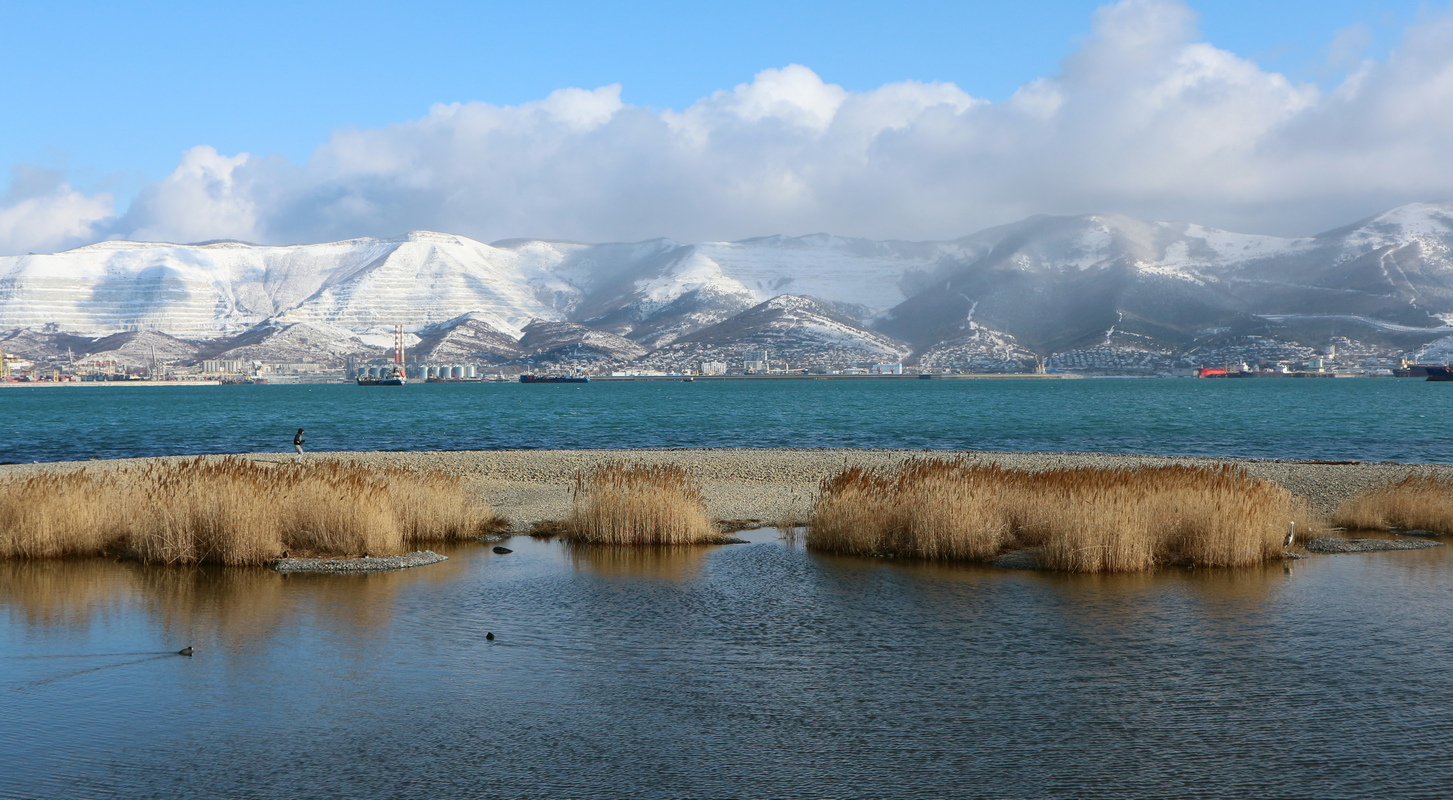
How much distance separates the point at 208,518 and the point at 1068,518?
18.2m

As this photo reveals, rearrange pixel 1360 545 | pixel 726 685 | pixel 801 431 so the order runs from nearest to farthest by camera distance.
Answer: pixel 726 685 < pixel 1360 545 < pixel 801 431

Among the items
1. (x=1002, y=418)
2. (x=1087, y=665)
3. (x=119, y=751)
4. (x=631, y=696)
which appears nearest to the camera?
(x=119, y=751)

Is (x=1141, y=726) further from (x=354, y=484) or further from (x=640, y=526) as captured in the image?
(x=354, y=484)

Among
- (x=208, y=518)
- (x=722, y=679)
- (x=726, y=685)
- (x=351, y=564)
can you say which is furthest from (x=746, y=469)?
(x=726, y=685)

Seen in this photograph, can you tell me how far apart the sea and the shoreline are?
825 cm

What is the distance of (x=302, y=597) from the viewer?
64.1ft

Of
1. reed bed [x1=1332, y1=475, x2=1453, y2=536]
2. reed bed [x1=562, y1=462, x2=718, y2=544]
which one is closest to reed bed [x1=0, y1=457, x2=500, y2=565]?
reed bed [x1=562, y1=462, x2=718, y2=544]

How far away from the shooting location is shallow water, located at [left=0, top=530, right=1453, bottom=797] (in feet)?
35.0

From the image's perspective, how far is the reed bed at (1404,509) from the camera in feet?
93.4

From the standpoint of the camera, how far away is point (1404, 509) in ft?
95.9

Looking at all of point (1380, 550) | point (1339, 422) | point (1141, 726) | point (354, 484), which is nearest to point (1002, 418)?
point (1339, 422)

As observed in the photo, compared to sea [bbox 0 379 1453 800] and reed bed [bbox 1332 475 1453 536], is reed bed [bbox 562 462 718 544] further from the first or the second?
reed bed [bbox 1332 475 1453 536]

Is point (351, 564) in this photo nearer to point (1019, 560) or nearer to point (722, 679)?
point (722, 679)

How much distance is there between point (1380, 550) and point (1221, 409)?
9263 centimetres
